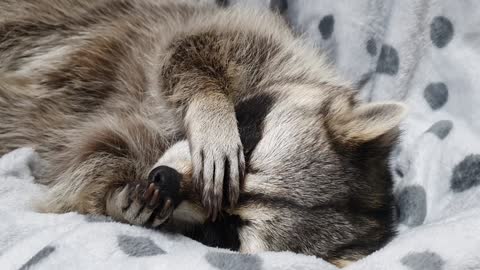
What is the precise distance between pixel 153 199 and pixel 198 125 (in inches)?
15.1

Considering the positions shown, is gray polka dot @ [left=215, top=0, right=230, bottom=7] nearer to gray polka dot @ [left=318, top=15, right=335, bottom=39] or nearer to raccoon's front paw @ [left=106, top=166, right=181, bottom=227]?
gray polka dot @ [left=318, top=15, right=335, bottom=39]

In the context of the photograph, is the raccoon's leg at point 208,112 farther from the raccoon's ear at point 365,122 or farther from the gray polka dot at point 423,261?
the gray polka dot at point 423,261

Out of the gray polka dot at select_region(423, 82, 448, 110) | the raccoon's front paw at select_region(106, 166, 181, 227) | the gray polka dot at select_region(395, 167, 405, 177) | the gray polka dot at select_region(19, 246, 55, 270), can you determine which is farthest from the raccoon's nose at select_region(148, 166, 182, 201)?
the gray polka dot at select_region(423, 82, 448, 110)

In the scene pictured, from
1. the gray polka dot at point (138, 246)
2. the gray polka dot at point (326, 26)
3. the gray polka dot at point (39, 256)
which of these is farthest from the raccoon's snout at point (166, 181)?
the gray polka dot at point (326, 26)

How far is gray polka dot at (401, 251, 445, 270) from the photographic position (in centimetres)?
131

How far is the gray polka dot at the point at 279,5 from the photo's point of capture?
2477 millimetres

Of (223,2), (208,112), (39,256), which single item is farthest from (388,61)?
(39,256)

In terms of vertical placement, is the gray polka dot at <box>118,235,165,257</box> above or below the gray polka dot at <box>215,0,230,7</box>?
below

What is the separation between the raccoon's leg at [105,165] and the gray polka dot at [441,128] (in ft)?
2.74

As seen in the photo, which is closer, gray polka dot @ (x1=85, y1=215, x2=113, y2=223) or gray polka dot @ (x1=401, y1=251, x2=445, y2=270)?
gray polka dot @ (x1=401, y1=251, x2=445, y2=270)

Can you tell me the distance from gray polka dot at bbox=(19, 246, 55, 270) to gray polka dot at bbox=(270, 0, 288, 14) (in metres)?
1.42

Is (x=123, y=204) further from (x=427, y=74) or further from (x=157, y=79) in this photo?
(x=427, y=74)

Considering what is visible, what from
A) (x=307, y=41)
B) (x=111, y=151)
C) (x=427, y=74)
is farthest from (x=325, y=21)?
(x=111, y=151)

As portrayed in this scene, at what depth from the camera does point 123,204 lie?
151 cm
